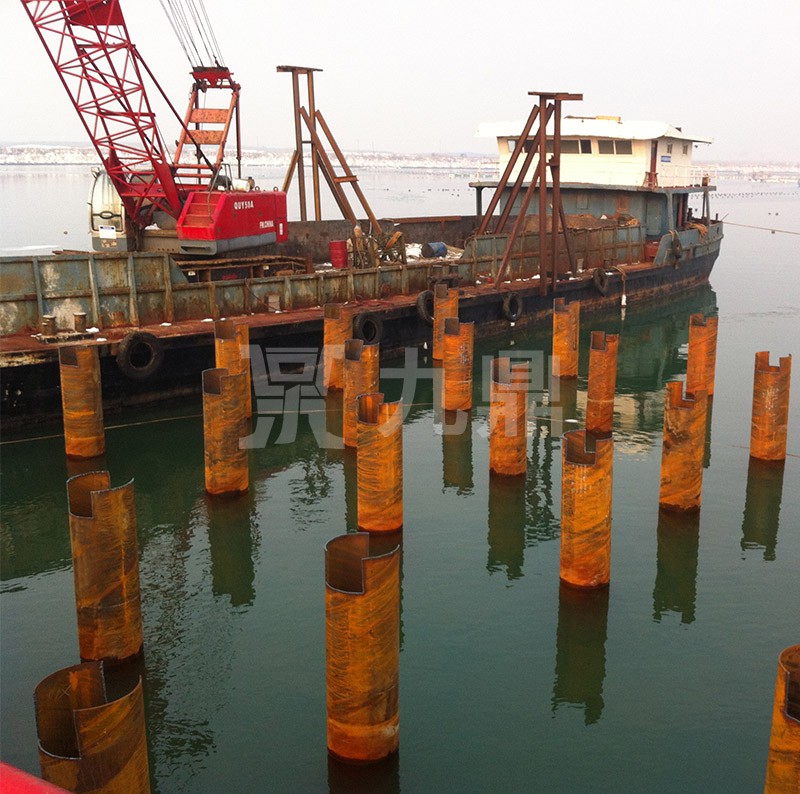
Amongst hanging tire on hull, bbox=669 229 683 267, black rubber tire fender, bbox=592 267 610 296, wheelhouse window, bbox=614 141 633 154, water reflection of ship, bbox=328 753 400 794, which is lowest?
water reflection of ship, bbox=328 753 400 794

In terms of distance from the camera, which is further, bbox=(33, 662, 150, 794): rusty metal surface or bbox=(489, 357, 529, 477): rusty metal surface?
bbox=(489, 357, 529, 477): rusty metal surface

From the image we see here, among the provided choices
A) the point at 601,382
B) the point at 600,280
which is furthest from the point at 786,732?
the point at 600,280

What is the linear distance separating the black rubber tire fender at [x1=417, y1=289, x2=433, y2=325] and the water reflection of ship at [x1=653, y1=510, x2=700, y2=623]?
10.2 metres

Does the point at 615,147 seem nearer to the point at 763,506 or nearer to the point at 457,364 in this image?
the point at 457,364

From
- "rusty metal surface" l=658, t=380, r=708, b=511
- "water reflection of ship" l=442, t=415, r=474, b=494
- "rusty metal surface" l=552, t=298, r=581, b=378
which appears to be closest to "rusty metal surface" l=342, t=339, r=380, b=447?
"water reflection of ship" l=442, t=415, r=474, b=494

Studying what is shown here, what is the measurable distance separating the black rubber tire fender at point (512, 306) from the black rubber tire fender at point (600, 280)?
14.2 feet

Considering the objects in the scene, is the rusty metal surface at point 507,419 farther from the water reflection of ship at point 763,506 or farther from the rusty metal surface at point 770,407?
the rusty metal surface at point 770,407

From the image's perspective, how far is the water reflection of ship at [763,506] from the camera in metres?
12.4

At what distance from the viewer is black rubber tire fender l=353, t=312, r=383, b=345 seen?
19.8 meters

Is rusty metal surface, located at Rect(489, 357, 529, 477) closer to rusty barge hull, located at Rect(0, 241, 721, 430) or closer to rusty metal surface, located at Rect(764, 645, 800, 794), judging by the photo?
rusty barge hull, located at Rect(0, 241, 721, 430)

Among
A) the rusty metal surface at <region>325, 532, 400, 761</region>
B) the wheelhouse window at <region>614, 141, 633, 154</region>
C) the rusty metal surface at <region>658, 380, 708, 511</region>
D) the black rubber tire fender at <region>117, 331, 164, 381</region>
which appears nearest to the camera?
the rusty metal surface at <region>325, 532, 400, 761</region>

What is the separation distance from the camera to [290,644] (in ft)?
31.4

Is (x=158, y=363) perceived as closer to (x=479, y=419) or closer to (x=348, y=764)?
(x=479, y=419)

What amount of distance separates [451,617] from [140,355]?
8.83 m
